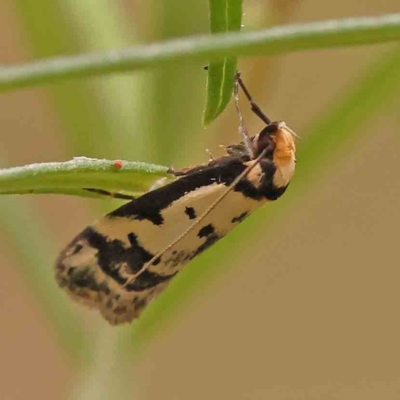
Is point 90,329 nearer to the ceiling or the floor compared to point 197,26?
nearer to the floor

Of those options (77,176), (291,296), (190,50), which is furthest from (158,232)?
(291,296)

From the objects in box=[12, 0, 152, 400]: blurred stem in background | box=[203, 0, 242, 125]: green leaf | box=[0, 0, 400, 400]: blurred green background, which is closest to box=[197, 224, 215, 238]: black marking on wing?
box=[12, 0, 152, 400]: blurred stem in background

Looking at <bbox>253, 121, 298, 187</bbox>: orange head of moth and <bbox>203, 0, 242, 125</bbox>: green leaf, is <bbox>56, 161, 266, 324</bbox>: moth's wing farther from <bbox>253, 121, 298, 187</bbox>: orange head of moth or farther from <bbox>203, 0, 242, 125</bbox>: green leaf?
<bbox>203, 0, 242, 125</bbox>: green leaf

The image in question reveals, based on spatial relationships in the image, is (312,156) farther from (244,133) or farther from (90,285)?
(90,285)

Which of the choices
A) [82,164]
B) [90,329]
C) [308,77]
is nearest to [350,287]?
[308,77]

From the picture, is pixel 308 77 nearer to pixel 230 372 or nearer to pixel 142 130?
pixel 230 372

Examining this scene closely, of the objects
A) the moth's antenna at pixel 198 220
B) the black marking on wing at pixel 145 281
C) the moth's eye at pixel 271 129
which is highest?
the moth's eye at pixel 271 129

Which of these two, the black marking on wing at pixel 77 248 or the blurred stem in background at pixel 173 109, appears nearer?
the black marking on wing at pixel 77 248

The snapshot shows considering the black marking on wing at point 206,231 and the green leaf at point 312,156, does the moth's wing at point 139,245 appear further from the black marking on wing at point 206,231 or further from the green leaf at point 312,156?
the green leaf at point 312,156

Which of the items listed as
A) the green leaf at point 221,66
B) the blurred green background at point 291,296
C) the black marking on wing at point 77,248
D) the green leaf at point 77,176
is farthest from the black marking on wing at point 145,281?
the blurred green background at point 291,296
